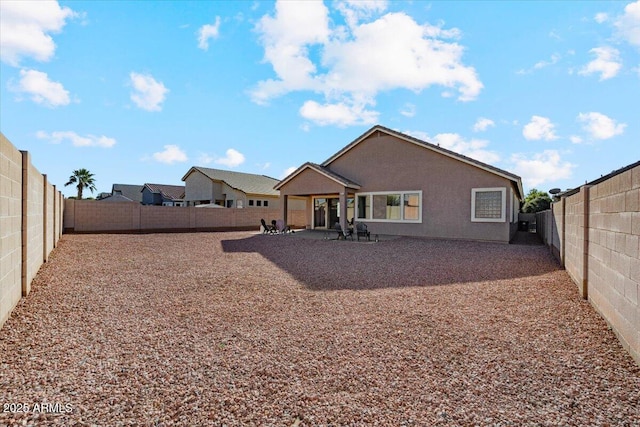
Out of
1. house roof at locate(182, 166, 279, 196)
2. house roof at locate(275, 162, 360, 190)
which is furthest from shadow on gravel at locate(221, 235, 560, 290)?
house roof at locate(182, 166, 279, 196)

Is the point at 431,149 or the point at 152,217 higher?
the point at 431,149

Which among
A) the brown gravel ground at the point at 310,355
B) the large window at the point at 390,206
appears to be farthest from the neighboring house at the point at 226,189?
the brown gravel ground at the point at 310,355

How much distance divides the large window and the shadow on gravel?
154 inches

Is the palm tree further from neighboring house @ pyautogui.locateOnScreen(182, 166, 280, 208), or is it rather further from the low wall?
the low wall

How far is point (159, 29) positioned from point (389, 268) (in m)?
9.89

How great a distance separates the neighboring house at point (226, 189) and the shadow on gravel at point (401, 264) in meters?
18.6

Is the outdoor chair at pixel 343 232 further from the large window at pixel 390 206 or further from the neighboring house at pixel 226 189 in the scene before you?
the neighboring house at pixel 226 189

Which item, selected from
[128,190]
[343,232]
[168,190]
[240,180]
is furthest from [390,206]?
[128,190]

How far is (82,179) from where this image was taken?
47.7 meters

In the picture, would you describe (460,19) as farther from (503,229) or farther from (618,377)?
(618,377)

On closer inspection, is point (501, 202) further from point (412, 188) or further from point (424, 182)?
point (412, 188)

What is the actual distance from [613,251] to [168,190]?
44567 millimetres

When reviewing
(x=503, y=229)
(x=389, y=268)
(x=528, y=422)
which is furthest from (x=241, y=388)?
(x=503, y=229)

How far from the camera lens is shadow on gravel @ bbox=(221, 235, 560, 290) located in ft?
24.0
